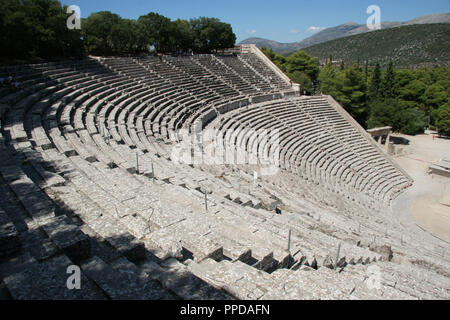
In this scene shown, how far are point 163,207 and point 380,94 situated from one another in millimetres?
48209

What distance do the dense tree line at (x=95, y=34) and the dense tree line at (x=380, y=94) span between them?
10.3 m

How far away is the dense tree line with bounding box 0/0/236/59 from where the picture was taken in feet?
57.6

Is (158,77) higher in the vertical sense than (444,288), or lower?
higher

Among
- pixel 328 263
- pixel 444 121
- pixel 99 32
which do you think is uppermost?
pixel 99 32

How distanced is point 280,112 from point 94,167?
62.5 feet

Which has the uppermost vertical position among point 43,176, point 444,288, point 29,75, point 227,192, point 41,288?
point 29,75

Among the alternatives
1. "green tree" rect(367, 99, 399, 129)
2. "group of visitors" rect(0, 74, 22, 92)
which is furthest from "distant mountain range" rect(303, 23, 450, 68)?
"group of visitors" rect(0, 74, 22, 92)

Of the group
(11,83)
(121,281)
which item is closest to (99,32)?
(11,83)

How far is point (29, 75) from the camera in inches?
604

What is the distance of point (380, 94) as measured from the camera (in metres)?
45.4

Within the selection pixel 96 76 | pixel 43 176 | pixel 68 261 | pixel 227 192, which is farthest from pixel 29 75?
pixel 68 261

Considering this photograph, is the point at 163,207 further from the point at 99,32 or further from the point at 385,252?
the point at 99,32
